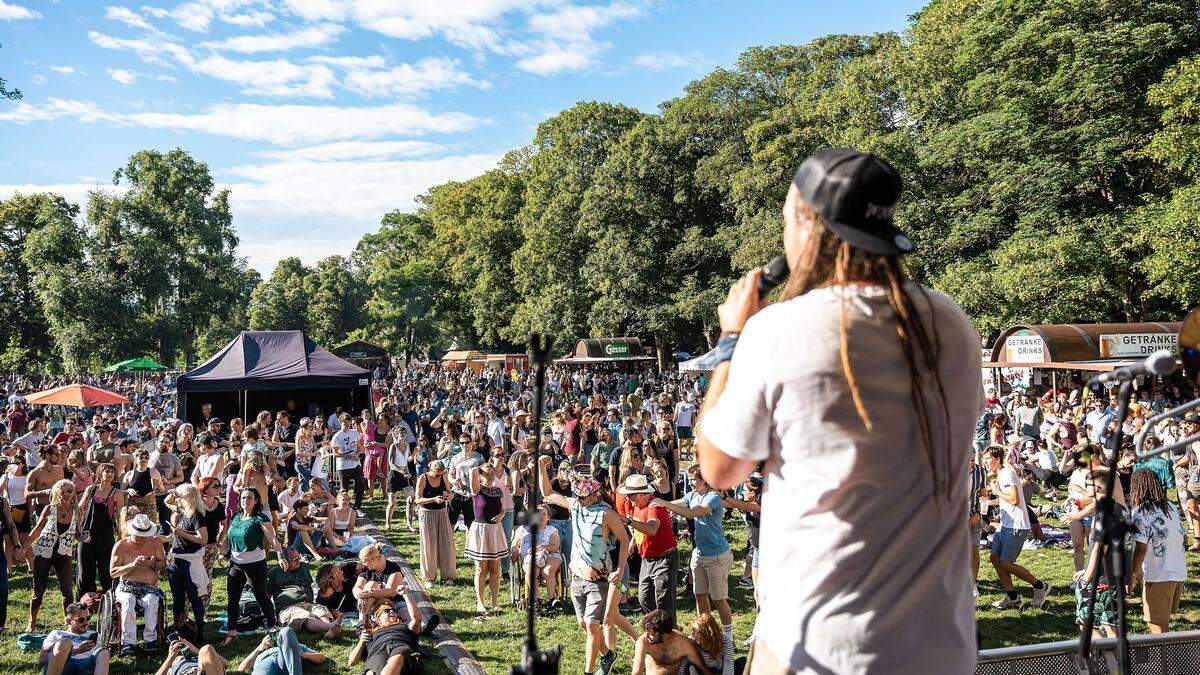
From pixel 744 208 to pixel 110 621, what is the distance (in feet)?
98.2

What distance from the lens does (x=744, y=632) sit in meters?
8.64

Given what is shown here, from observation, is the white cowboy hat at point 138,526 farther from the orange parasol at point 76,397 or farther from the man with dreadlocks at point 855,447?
the orange parasol at point 76,397

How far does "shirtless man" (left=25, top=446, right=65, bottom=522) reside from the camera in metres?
10.4

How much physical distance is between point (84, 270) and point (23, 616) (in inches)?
1654

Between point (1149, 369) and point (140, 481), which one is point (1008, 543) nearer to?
point (1149, 369)

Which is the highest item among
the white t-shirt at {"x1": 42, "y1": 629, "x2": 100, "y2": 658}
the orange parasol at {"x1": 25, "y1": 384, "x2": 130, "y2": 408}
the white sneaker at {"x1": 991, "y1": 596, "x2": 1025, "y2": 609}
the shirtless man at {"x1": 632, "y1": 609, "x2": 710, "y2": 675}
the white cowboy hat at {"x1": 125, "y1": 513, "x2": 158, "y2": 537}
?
the orange parasol at {"x1": 25, "y1": 384, "x2": 130, "y2": 408}

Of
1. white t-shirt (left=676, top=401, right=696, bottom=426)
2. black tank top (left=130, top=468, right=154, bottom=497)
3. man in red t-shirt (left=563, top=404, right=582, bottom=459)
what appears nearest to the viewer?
black tank top (left=130, top=468, right=154, bottom=497)

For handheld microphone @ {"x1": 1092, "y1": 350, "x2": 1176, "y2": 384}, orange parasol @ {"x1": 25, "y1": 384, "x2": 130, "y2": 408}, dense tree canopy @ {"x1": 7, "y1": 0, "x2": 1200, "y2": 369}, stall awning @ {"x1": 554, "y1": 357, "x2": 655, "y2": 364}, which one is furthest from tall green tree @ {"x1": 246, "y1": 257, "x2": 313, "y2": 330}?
handheld microphone @ {"x1": 1092, "y1": 350, "x2": 1176, "y2": 384}

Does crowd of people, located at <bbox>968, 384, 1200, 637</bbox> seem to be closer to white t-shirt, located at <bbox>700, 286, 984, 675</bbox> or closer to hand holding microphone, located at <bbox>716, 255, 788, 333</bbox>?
white t-shirt, located at <bbox>700, 286, 984, 675</bbox>

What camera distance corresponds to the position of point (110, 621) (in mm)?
8391

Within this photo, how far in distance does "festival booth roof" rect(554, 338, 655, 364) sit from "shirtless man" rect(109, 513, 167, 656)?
3082cm

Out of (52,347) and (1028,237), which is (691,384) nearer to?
(1028,237)

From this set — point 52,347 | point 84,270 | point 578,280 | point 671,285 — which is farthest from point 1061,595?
point 52,347

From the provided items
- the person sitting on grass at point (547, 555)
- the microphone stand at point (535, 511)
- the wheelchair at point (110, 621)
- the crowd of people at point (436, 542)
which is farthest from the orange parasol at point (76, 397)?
the microphone stand at point (535, 511)
